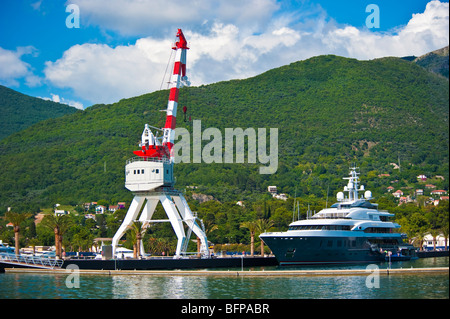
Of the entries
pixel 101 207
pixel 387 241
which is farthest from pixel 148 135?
pixel 101 207

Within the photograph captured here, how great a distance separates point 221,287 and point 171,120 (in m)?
29.4

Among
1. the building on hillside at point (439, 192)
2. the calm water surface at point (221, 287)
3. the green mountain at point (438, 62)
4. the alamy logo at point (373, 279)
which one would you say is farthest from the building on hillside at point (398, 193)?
the green mountain at point (438, 62)

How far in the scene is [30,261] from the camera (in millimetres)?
65188

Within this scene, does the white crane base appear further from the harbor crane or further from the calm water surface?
the calm water surface

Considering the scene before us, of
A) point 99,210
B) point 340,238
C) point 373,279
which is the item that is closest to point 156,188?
point 340,238

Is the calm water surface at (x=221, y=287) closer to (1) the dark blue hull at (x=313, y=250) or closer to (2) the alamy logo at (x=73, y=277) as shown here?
(2) the alamy logo at (x=73, y=277)

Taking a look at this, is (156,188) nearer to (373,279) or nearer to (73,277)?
(73,277)

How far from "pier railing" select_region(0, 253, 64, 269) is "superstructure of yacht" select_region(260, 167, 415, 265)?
921 inches

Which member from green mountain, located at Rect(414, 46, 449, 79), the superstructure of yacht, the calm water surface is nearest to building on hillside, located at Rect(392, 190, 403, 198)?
the superstructure of yacht

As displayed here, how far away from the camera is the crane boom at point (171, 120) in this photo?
70750 mm

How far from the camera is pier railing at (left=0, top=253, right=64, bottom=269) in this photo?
60.7 metres

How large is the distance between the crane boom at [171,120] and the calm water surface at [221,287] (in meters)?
18.3
